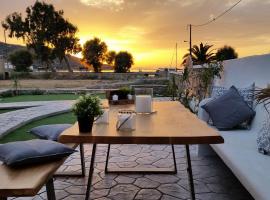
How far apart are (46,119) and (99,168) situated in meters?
3.26

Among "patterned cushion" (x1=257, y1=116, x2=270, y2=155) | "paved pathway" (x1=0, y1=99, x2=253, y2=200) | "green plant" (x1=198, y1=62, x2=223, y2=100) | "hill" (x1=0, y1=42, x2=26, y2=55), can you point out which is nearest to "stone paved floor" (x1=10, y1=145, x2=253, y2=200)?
"paved pathway" (x1=0, y1=99, x2=253, y2=200)

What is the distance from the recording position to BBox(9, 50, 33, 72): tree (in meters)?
31.3

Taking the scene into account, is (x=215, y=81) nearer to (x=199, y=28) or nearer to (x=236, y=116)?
(x=236, y=116)

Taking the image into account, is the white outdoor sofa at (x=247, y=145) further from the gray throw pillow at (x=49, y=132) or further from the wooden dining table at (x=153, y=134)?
the gray throw pillow at (x=49, y=132)

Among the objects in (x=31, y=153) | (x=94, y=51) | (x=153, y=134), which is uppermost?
(x=94, y=51)

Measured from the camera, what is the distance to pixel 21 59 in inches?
1238

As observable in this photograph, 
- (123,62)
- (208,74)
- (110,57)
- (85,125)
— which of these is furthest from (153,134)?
(110,57)

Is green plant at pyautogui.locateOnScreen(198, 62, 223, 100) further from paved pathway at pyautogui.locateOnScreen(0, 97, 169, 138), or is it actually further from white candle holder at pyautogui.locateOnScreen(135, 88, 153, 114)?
paved pathway at pyautogui.locateOnScreen(0, 97, 169, 138)

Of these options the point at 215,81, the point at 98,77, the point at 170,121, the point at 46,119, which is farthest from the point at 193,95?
the point at 98,77

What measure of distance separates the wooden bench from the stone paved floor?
913 mm

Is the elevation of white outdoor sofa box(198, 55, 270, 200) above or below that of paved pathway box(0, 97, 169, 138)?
above

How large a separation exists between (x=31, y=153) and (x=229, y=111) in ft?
6.69

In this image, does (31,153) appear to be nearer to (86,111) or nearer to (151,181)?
(86,111)

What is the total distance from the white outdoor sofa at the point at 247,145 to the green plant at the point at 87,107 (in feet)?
3.18
